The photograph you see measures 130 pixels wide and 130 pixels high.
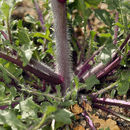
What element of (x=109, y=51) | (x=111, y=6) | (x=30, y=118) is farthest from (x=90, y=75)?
(x=30, y=118)

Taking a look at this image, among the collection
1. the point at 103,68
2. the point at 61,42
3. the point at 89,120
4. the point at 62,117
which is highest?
the point at 61,42

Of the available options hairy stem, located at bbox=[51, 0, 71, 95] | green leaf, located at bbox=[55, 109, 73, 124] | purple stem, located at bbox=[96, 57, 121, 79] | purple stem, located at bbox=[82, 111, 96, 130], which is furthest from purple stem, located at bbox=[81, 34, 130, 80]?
green leaf, located at bbox=[55, 109, 73, 124]

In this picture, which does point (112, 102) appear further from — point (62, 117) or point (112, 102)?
point (62, 117)

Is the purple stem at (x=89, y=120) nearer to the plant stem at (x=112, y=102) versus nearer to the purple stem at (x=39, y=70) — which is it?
the plant stem at (x=112, y=102)

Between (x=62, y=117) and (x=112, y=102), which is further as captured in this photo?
(x=112, y=102)

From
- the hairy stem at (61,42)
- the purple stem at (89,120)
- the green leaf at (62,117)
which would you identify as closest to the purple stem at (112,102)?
the purple stem at (89,120)

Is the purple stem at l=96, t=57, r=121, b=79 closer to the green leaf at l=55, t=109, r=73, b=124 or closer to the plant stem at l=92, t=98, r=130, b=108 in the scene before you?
the plant stem at l=92, t=98, r=130, b=108

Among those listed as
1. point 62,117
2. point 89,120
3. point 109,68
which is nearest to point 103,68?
point 109,68

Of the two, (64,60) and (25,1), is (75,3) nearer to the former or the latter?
(64,60)
